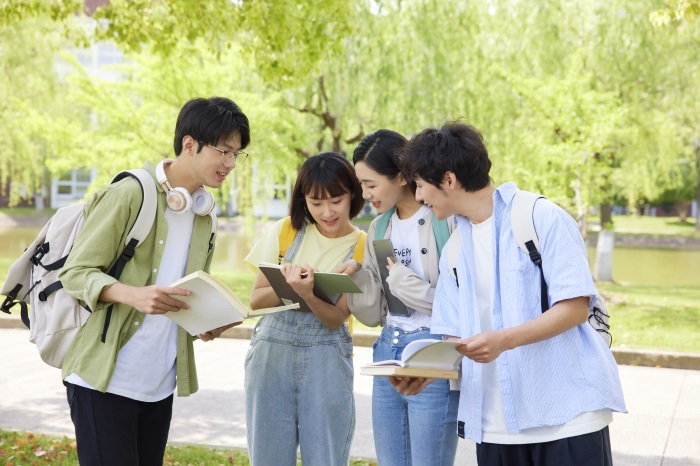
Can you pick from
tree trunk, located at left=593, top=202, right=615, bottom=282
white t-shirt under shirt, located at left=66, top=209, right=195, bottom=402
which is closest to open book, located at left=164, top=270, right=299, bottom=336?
white t-shirt under shirt, located at left=66, top=209, right=195, bottom=402

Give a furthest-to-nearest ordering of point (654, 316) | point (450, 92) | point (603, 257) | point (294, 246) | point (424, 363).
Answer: point (603, 257) → point (450, 92) → point (654, 316) → point (294, 246) → point (424, 363)

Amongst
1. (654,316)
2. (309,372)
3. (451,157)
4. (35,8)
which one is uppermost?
(35,8)

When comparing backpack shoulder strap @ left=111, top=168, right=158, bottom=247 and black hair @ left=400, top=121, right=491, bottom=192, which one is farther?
backpack shoulder strap @ left=111, top=168, right=158, bottom=247

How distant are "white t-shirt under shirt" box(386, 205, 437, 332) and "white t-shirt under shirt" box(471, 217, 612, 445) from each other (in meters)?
0.43

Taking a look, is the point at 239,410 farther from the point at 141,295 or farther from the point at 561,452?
the point at 561,452

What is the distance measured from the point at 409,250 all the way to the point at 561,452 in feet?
3.20

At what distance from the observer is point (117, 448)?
9.93 ft

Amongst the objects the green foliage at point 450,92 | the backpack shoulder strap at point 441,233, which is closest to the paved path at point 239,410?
the backpack shoulder strap at point 441,233

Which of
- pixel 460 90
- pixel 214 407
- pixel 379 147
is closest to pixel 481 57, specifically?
pixel 460 90

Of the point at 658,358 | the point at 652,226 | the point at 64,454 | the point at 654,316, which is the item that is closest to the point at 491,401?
the point at 64,454

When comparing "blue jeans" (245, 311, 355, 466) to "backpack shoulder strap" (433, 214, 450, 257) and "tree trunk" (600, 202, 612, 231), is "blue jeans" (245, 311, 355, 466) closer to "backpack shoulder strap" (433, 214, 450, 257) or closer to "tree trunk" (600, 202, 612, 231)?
"backpack shoulder strap" (433, 214, 450, 257)

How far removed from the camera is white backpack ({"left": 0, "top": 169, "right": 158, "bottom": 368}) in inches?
120

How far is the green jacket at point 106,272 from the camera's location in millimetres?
2955

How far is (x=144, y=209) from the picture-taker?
10.0 ft
